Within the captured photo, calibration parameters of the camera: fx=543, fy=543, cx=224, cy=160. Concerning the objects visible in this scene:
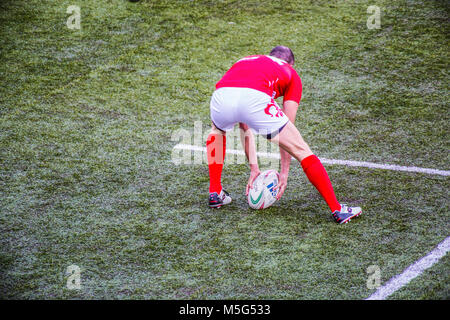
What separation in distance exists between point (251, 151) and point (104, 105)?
294 cm

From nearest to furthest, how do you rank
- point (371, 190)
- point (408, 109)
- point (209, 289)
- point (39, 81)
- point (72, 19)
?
point (209, 289), point (371, 190), point (408, 109), point (39, 81), point (72, 19)

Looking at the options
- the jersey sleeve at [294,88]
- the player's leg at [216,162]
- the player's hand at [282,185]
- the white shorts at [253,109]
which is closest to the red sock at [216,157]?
the player's leg at [216,162]

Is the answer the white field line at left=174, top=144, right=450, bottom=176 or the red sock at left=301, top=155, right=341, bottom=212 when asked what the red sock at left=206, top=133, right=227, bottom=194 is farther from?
the white field line at left=174, top=144, right=450, bottom=176

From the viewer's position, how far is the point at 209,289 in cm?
373

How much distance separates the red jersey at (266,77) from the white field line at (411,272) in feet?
5.44

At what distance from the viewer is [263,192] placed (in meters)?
4.79

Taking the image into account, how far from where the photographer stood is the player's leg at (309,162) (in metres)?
4.42

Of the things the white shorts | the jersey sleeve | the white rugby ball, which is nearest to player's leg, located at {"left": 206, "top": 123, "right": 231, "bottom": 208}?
the white rugby ball

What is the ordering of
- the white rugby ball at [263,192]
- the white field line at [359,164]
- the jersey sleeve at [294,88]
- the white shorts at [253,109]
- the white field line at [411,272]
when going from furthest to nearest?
the white field line at [359,164] → the white rugby ball at [263,192] → the jersey sleeve at [294,88] → the white shorts at [253,109] → the white field line at [411,272]

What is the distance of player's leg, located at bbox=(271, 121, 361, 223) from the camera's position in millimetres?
4422

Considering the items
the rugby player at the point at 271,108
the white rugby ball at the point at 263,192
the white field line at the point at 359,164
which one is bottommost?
the white field line at the point at 359,164

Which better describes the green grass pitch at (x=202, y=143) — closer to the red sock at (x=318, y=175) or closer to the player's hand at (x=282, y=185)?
the player's hand at (x=282, y=185)
